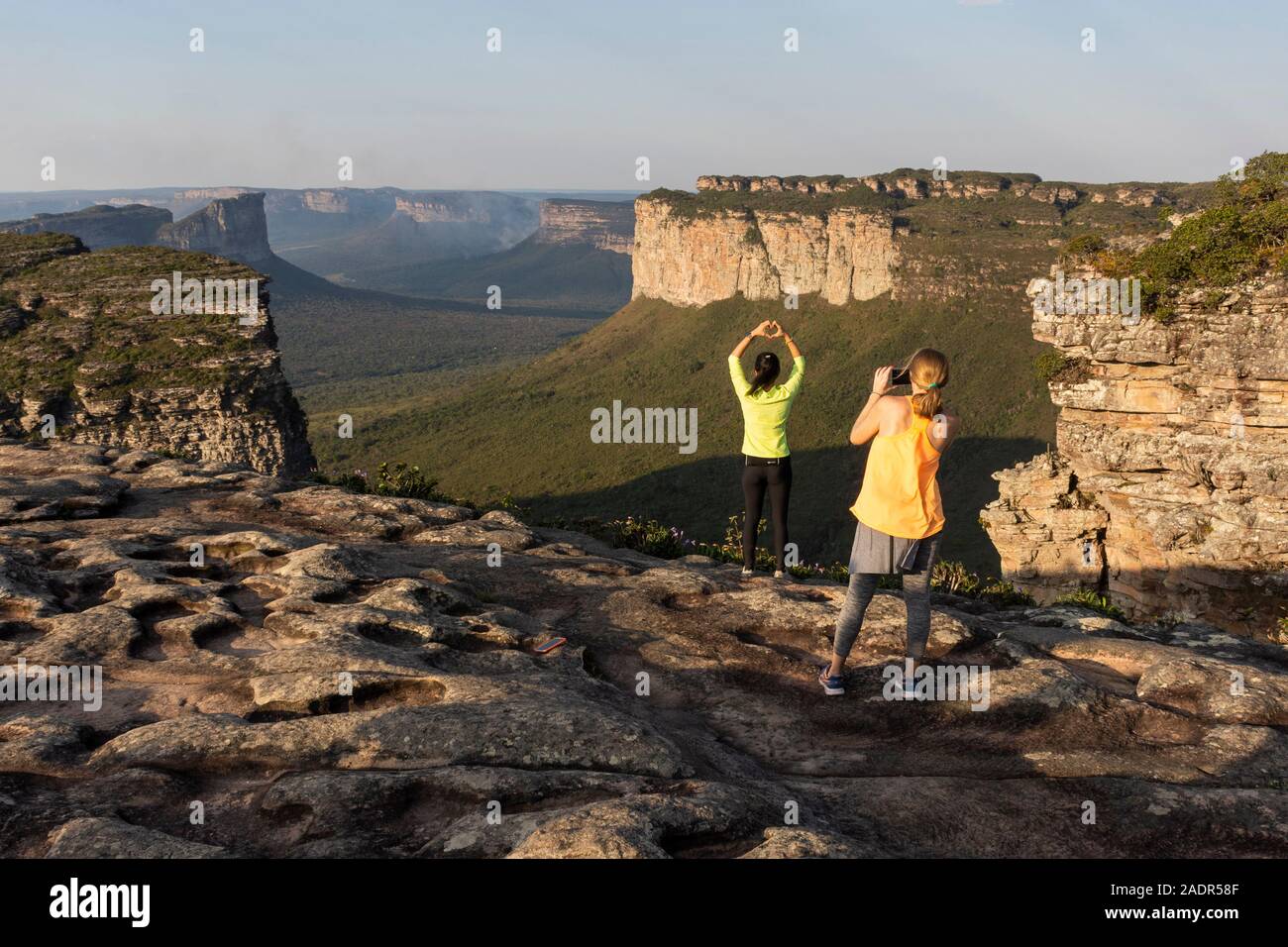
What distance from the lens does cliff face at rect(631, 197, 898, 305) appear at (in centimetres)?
9506

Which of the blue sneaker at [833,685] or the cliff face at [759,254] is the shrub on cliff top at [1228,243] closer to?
the blue sneaker at [833,685]

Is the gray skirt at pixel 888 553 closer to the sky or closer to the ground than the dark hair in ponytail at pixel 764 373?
closer to the ground

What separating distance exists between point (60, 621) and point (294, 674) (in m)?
3.41

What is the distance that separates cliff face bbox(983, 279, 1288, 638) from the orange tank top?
14955 millimetres

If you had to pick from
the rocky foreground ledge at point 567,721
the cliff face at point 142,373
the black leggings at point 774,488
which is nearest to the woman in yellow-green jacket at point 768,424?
the black leggings at point 774,488

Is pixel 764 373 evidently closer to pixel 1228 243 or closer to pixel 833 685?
pixel 833 685

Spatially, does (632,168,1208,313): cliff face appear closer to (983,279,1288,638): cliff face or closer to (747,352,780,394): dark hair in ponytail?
(983,279,1288,638): cliff face

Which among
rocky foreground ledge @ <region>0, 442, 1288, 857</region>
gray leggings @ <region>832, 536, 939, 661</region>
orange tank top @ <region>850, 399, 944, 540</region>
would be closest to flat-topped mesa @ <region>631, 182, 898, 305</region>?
rocky foreground ledge @ <region>0, 442, 1288, 857</region>

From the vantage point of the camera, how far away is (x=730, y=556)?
18.2 meters

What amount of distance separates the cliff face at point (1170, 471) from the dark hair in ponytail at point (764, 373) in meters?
13.6

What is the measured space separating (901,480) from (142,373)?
39925 mm

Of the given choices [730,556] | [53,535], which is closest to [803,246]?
[730,556]

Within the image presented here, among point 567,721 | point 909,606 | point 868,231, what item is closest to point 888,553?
point 909,606

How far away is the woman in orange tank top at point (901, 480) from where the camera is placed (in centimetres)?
851
